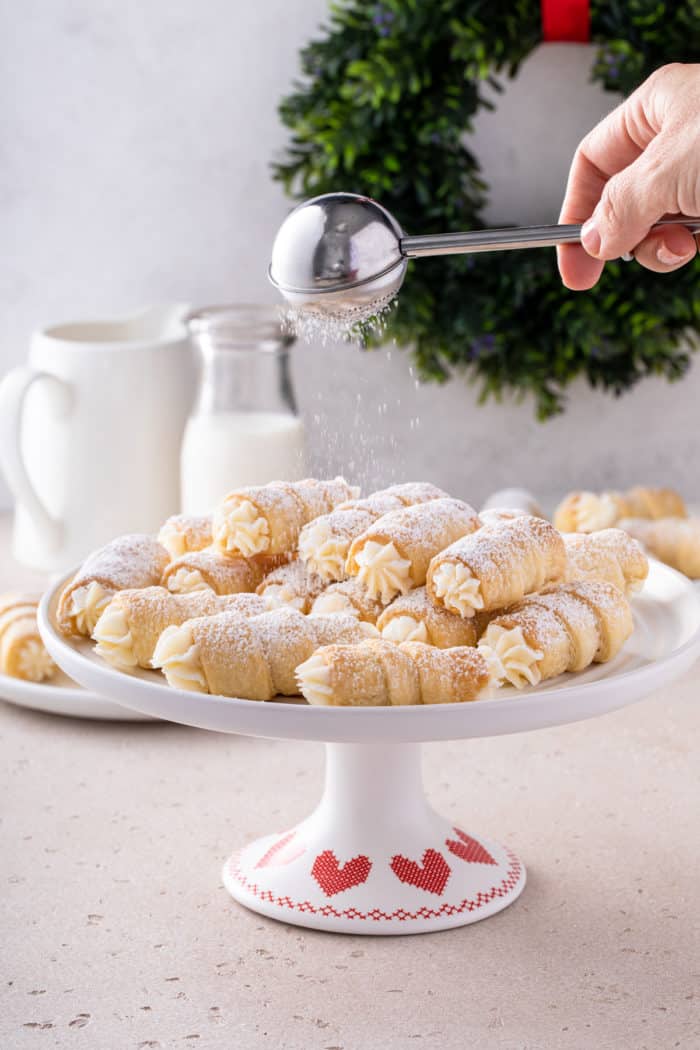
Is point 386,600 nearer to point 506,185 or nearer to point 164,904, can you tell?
point 164,904

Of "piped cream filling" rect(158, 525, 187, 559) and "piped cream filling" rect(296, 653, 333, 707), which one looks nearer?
"piped cream filling" rect(296, 653, 333, 707)

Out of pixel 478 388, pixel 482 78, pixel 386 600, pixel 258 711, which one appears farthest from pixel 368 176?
pixel 258 711

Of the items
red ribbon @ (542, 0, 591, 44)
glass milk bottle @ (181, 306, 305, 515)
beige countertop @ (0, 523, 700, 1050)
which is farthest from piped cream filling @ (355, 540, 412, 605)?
red ribbon @ (542, 0, 591, 44)

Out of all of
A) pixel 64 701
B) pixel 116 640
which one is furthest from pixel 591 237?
pixel 64 701

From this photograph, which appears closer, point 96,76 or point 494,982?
point 494,982

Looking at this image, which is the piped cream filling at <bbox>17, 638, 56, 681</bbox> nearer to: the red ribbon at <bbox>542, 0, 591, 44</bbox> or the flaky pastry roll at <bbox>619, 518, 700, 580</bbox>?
the flaky pastry roll at <bbox>619, 518, 700, 580</bbox>

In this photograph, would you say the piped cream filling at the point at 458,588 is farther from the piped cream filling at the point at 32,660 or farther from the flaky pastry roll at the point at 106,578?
the piped cream filling at the point at 32,660
